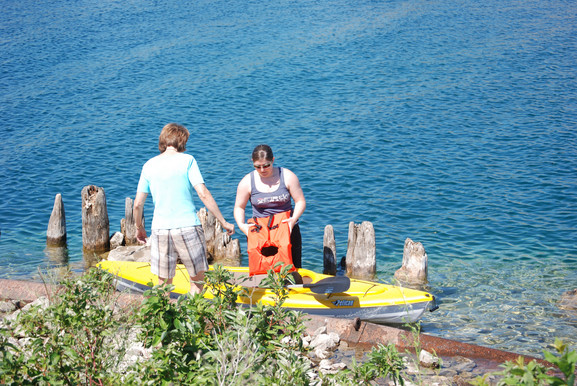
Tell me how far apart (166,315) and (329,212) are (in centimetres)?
963

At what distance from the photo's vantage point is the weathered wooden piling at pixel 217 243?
11.3 m

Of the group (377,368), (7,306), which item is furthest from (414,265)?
(7,306)

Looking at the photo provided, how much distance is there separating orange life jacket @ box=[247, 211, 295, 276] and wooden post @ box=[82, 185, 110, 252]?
200 inches

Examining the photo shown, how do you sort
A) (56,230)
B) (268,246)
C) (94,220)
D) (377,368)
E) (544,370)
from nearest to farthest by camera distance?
(544,370), (377,368), (268,246), (94,220), (56,230)

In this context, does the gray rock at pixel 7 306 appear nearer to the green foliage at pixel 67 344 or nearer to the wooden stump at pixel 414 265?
the green foliage at pixel 67 344

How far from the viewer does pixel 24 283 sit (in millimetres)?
8234

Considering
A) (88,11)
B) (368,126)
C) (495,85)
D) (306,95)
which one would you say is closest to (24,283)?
(368,126)

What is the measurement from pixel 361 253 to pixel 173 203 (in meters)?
4.64

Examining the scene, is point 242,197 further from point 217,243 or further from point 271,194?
point 217,243

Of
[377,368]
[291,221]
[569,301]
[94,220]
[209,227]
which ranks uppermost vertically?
[291,221]

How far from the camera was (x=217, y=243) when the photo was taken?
11.4 metres

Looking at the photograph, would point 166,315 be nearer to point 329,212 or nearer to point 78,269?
point 78,269

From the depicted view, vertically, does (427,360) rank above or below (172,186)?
below

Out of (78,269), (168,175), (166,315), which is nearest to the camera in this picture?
(166,315)
